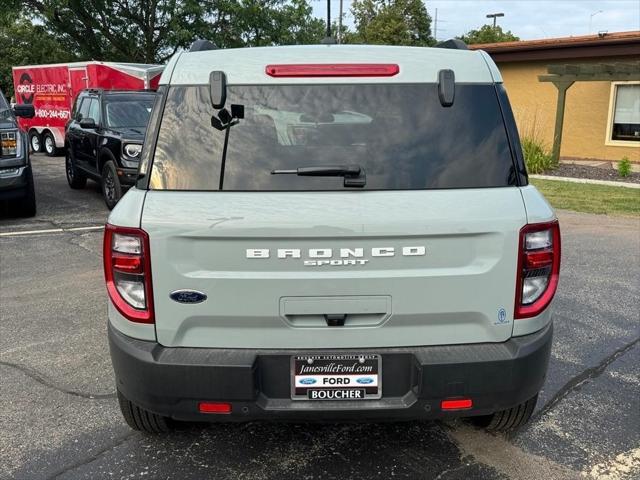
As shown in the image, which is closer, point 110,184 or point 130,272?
point 130,272

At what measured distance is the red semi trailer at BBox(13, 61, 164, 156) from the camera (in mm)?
16578

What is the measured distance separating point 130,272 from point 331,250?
0.82 m

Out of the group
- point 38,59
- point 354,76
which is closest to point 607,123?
point 354,76

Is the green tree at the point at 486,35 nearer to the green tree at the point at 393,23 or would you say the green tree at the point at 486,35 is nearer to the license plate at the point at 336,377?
the green tree at the point at 393,23

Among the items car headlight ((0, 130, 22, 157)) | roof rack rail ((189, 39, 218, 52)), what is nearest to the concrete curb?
car headlight ((0, 130, 22, 157))

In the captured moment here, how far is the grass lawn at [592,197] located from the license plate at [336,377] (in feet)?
28.6

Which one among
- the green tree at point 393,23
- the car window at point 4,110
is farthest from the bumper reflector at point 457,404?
the green tree at point 393,23

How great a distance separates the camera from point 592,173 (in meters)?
14.5

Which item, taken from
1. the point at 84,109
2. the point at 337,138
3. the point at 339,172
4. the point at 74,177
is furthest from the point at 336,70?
the point at 74,177

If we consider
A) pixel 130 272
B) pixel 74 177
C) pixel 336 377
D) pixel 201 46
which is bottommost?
pixel 74 177

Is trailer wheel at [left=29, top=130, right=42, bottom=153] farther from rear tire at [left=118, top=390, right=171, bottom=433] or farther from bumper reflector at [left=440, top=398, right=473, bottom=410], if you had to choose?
bumper reflector at [left=440, top=398, right=473, bottom=410]

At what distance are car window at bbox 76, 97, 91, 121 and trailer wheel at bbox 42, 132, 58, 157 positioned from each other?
25.0ft

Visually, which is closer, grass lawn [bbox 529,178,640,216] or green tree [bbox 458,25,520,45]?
grass lawn [bbox 529,178,640,216]

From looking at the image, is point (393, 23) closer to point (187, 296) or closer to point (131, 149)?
point (131, 149)
